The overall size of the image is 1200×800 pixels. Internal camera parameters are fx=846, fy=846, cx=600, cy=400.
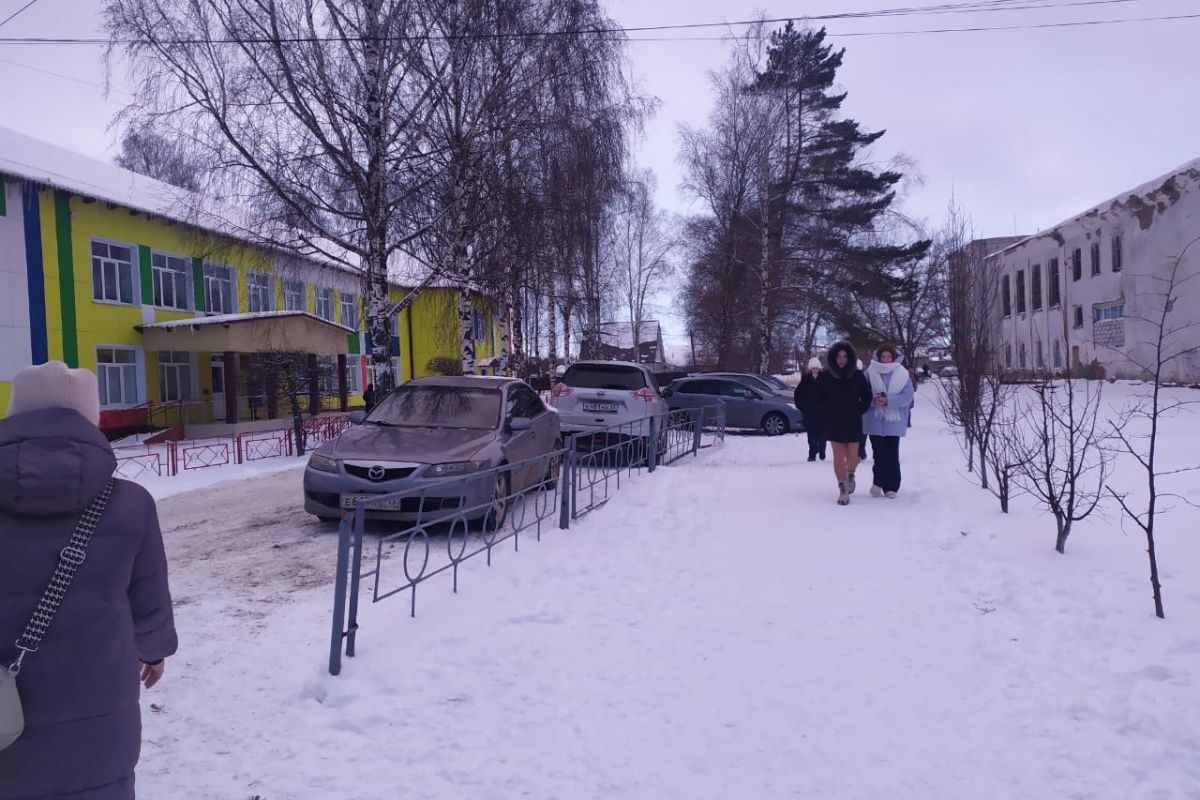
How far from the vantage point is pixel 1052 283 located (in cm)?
3469

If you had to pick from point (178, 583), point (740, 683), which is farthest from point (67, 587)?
point (178, 583)

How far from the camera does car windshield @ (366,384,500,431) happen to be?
881 cm

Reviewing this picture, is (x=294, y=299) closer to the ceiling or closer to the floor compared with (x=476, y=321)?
closer to the ceiling

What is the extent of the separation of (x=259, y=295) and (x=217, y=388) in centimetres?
329

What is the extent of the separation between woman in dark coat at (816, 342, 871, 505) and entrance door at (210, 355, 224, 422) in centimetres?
2124

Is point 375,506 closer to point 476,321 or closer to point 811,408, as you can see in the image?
point 811,408

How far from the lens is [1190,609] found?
183 inches

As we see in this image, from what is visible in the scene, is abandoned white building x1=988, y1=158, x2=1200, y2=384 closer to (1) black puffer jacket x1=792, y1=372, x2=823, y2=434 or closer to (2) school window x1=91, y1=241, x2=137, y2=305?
(1) black puffer jacket x1=792, y1=372, x2=823, y2=434

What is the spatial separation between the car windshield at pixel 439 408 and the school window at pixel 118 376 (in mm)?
14746

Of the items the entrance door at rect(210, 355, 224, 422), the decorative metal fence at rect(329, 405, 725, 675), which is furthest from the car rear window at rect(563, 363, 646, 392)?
the entrance door at rect(210, 355, 224, 422)

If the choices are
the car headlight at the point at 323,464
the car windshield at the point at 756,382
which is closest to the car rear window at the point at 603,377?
the car headlight at the point at 323,464

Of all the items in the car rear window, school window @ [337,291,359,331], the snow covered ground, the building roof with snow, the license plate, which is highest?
the building roof with snow

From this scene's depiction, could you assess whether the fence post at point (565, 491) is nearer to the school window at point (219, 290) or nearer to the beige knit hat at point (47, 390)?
the beige knit hat at point (47, 390)

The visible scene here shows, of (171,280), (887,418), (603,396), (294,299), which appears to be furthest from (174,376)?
(887,418)
